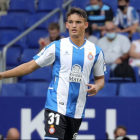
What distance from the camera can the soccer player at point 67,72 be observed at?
508 cm

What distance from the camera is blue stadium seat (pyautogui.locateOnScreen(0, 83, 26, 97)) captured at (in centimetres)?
869

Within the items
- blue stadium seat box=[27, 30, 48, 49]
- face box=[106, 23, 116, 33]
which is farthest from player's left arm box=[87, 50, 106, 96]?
blue stadium seat box=[27, 30, 48, 49]

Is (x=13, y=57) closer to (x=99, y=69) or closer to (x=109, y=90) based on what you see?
(x=109, y=90)

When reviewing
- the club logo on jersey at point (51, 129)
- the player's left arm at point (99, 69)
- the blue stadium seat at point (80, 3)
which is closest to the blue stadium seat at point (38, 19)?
the blue stadium seat at point (80, 3)

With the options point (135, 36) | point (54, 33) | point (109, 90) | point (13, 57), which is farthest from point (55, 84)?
point (13, 57)

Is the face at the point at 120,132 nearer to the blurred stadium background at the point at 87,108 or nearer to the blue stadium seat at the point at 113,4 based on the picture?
the blurred stadium background at the point at 87,108

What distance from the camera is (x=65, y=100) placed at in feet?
16.8

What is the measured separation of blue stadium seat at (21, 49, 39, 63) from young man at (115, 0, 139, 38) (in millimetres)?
2059

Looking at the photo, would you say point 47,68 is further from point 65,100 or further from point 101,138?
point 65,100

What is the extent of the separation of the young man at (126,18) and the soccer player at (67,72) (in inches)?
214

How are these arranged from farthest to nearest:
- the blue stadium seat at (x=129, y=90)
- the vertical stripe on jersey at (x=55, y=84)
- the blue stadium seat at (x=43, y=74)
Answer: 1. the blue stadium seat at (x=43, y=74)
2. the blue stadium seat at (x=129, y=90)
3. the vertical stripe on jersey at (x=55, y=84)

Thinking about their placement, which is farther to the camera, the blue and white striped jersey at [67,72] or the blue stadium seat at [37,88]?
the blue stadium seat at [37,88]

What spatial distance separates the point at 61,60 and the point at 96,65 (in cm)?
43

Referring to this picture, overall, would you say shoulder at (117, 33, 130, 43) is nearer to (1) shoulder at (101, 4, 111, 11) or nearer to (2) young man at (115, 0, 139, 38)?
(2) young man at (115, 0, 139, 38)
